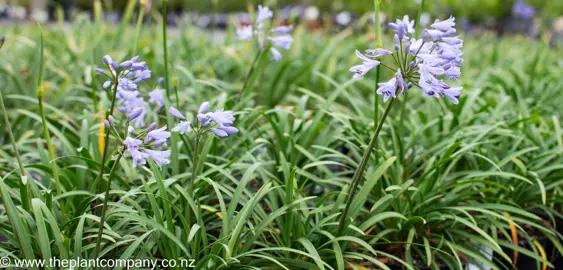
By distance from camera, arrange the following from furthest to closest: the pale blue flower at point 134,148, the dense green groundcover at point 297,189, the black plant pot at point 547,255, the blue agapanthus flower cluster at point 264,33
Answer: the blue agapanthus flower cluster at point 264,33 → the black plant pot at point 547,255 → the dense green groundcover at point 297,189 → the pale blue flower at point 134,148

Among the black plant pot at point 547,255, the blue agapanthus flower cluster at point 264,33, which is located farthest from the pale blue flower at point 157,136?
the black plant pot at point 547,255

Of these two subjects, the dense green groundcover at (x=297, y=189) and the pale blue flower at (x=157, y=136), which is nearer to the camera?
the pale blue flower at (x=157, y=136)

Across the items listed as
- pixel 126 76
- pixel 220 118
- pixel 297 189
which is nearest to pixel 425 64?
pixel 220 118

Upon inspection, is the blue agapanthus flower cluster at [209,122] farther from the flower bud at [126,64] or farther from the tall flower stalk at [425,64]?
the tall flower stalk at [425,64]

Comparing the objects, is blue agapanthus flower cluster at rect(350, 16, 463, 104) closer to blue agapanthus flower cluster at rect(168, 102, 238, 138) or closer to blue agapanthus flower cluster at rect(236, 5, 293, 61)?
blue agapanthus flower cluster at rect(168, 102, 238, 138)

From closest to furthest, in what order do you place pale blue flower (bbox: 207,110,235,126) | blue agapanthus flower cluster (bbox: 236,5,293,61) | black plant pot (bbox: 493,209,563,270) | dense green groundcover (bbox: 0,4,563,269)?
pale blue flower (bbox: 207,110,235,126)
dense green groundcover (bbox: 0,4,563,269)
black plant pot (bbox: 493,209,563,270)
blue agapanthus flower cluster (bbox: 236,5,293,61)

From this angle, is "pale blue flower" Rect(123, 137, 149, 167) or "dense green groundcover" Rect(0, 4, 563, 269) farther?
"dense green groundcover" Rect(0, 4, 563, 269)

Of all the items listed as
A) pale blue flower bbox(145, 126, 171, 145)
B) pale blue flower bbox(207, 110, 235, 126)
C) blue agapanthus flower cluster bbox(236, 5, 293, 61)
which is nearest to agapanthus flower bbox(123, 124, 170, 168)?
pale blue flower bbox(145, 126, 171, 145)

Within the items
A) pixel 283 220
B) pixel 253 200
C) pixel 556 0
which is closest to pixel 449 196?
pixel 283 220

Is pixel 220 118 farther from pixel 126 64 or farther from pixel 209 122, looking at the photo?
pixel 126 64
